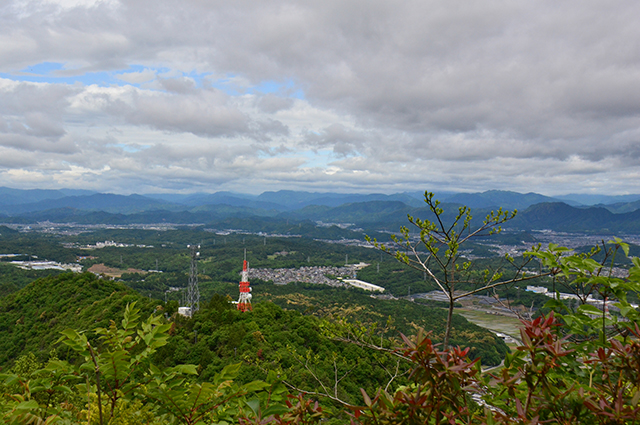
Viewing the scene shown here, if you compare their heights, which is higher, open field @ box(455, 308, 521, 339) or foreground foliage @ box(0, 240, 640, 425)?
foreground foliage @ box(0, 240, 640, 425)

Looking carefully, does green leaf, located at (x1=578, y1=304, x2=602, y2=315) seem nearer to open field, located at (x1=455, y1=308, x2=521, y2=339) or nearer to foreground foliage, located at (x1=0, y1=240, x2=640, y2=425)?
foreground foliage, located at (x1=0, y1=240, x2=640, y2=425)

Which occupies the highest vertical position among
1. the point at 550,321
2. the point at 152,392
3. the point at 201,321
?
the point at 550,321

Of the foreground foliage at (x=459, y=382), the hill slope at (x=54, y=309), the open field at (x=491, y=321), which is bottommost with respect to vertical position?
the open field at (x=491, y=321)

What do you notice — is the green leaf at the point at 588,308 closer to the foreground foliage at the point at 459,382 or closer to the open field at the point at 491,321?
the foreground foliage at the point at 459,382

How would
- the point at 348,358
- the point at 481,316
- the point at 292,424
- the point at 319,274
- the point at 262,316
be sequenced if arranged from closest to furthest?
the point at 292,424 < the point at 348,358 < the point at 262,316 < the point at 481,316 < the point at 319,274

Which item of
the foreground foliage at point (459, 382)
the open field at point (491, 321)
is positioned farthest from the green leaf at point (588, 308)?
the open field at point (491, 321)

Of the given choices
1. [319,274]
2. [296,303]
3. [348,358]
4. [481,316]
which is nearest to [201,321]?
[348,358]

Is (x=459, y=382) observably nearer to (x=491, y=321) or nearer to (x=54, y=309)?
(x=54, y=309)

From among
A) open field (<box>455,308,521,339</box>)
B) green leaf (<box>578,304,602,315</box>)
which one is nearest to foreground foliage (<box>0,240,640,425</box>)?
green leaf (<box>578,304,602,315</box>)

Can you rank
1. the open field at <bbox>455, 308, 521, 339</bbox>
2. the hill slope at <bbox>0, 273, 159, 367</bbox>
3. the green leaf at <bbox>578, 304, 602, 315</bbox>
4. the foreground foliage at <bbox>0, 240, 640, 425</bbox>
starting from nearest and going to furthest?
the foreground foliage at <bbox>0, 240, 640, 425</bbox> → the green leaf at <bbox>578, 304, 602, 315</bbox> → the hill slope at <bbox>0, 273, 159, 367</bbox> → the open field at <bbox>455, 308, 521, 339</bbox>

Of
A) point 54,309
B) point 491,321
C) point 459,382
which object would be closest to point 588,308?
point 459,382

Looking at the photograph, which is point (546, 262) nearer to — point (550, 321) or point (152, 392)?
point (550, 321)
